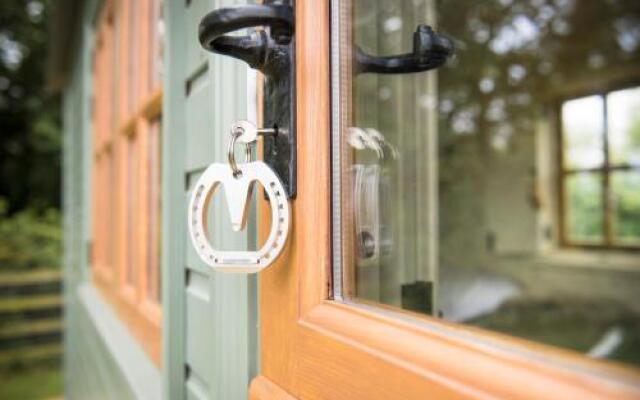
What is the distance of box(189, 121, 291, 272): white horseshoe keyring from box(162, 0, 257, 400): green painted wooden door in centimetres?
9

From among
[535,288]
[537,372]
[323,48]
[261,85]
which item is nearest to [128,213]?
[261,85]

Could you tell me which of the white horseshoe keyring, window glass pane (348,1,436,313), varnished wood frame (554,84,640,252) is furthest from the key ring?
varnished wood frame (554,84,640,252)

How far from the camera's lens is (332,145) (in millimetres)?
559

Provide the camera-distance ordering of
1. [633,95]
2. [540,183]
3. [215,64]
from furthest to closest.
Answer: [540,183] → [633,95] → [215,64]

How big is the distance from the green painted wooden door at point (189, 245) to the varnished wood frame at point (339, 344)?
0.07m

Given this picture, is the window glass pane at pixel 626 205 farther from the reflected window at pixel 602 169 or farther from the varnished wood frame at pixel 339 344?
the varnished wood frame at pixel 339 344

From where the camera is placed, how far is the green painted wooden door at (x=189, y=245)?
0.71m

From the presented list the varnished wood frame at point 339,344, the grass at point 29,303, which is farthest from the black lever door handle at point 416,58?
the grass at point 29,303

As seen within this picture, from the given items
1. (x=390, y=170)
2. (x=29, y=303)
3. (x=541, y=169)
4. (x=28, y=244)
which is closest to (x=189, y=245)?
(x=390, y=170)

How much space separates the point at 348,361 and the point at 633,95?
358cm

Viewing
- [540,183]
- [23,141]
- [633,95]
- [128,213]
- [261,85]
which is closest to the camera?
[261,85]

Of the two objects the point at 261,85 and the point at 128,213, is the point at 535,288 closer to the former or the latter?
the point at 128,213

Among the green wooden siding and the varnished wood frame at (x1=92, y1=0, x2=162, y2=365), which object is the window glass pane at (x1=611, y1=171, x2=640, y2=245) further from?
the green wooden siding

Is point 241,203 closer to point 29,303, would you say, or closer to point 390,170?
point 390,170
